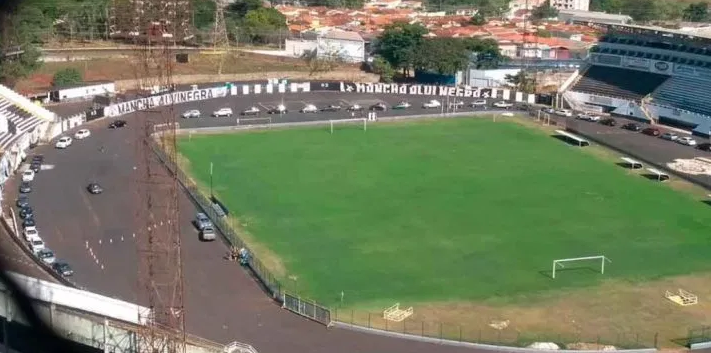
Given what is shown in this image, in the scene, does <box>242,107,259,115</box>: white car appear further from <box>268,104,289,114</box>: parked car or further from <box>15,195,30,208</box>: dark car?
<box>15,195,30,208</box>: dark car

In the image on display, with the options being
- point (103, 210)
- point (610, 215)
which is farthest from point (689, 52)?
point (103, 210)

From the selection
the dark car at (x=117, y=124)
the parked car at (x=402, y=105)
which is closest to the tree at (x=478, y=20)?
the parked car at (x=402, y=105)

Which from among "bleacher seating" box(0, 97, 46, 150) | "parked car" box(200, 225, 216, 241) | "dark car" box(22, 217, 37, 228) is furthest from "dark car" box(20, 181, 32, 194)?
"parked car" box(200, 225, 216, 241)

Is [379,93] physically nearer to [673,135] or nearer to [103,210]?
Result: [673,135]

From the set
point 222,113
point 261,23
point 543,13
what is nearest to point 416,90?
point 222,113

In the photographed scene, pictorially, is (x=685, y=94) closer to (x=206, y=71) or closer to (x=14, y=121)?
(x=206, y=71)

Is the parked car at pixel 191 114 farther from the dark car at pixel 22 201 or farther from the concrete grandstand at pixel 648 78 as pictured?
the concrete grandstand at pixel 648 78
